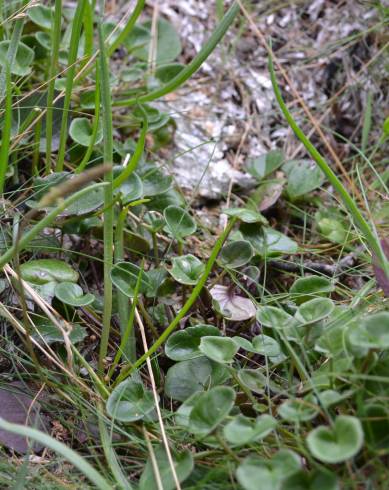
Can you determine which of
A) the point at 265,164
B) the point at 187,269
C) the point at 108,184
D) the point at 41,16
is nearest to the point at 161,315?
the point at 187,269

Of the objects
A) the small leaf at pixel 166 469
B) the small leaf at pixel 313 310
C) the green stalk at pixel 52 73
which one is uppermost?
the green stalk at pixel 52 73

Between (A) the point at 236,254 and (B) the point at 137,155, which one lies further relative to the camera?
(A) the point at 236,254

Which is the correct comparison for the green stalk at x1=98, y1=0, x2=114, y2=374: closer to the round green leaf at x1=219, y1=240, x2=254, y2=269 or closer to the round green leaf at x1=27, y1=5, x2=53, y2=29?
the round green leaf at x1=219, y1=240, x2=254, y2=269

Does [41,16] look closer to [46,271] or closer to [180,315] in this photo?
[46,271]

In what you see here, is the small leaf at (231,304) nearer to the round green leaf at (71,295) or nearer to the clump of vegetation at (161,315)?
the clump of vegetation at (161,315)

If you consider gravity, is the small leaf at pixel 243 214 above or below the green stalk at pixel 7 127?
below

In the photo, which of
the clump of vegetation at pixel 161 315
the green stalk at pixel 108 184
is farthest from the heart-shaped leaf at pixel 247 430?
the green stalk at pixel 108 184

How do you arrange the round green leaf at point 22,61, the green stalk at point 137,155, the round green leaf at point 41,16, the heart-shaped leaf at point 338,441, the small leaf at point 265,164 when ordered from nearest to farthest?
1. the heart-shaped leaf at point 338,441
2. the green stalk at point 137,155
3. the round green leaf at point 22,61
4. the round green leaf at point 41,16
5. the small leaf at point 265,164
